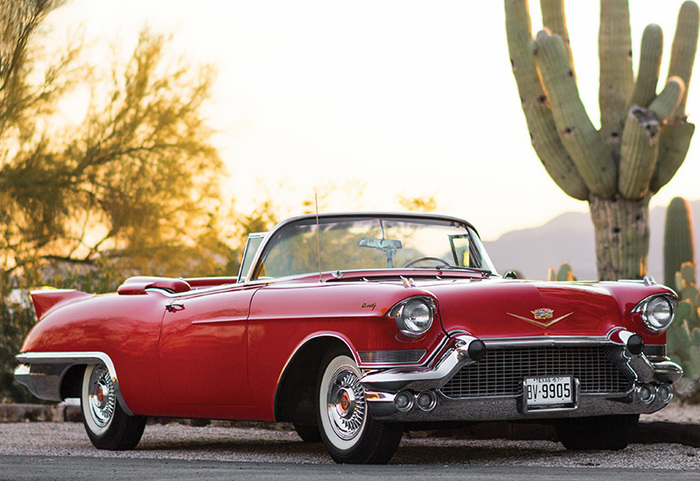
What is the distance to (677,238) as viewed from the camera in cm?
2295

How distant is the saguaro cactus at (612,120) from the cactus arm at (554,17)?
0.05ft

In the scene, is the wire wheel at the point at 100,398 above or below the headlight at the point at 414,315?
below

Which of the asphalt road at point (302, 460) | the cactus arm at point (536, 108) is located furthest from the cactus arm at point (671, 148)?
the asphalt road at point (302, 460)

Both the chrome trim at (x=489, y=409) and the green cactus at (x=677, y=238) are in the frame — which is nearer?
the chrome trim at (x=489, y=409)

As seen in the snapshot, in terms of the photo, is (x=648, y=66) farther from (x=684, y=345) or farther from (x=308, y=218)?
(x=308, y=218)

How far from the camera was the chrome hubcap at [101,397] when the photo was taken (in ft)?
23.8

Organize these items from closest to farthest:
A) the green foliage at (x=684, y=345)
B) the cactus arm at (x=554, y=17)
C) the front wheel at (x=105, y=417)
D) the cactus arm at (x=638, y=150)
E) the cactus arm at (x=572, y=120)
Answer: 1. the front wheel at (x=105, y=417)
2. the green foliage at (x=684, y=345)
3. the cactus arm at (x=638, y=150)
4. the cactus arm at (x=572, y=120)
5. the cactus arm at (x=554, y=17)

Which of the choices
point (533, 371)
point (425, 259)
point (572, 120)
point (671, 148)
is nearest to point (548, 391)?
point (533, 371)

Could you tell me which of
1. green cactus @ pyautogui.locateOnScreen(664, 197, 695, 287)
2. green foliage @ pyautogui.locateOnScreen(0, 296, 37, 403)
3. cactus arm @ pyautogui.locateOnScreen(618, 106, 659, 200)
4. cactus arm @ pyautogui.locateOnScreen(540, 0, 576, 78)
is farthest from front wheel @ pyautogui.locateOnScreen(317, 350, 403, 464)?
green cactus @ pyautogui.locateOnScreen(664, 197, 695, 287)

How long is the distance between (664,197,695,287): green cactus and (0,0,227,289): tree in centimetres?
976

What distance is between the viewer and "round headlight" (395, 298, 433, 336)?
5.13 meters

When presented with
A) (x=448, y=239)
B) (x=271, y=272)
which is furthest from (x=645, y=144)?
(x=271, y=272)

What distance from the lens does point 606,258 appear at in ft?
47.3

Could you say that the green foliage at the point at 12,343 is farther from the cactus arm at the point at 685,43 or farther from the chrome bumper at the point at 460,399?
the cactus arm at the point at 685,43
